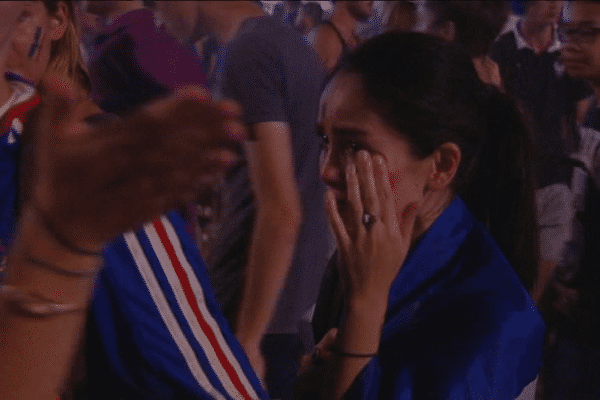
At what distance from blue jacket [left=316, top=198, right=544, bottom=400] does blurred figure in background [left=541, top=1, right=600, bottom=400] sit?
2.46 feet

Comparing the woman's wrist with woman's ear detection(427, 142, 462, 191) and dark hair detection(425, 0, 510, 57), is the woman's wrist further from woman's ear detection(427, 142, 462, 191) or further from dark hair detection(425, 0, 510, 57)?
dark hair detection(425, 0, 510, 57)

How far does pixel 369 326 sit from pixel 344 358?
0.06m

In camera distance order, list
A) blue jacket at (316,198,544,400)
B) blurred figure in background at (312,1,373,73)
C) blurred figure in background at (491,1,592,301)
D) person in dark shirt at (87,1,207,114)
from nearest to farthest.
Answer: blue jacket at (316,198,544,400), person in dark shirt at (87,1,207,114), blurred figure in background at (491,1,592,301), blurred figure in background at (312,1,373,73)

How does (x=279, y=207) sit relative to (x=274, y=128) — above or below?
below

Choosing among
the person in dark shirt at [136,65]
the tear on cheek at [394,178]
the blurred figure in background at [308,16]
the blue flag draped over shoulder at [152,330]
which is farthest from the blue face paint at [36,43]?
the blurred figure in background at [308,16]

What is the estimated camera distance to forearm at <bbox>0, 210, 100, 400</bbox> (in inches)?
22.1

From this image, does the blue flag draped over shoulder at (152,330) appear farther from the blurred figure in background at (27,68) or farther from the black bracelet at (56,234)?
the black bracelet at (56,234)

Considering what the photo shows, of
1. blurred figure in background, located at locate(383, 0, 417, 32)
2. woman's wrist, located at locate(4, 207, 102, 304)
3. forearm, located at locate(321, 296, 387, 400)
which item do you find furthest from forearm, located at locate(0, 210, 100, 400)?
blurred figure in background, located at locate(383, 0, 417, 32)

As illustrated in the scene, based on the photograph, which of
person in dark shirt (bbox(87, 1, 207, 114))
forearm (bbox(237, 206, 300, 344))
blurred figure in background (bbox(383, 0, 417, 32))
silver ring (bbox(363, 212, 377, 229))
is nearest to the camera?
silver ring (bbox(363, 212, 377, 229))

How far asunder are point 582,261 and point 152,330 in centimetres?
122

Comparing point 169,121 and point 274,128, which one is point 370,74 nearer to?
point 274,128

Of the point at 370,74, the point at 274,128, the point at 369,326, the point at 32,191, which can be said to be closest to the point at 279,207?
the point at 274,128

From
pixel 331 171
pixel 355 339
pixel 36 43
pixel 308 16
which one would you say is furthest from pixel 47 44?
pixel 308 16

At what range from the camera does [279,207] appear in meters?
1.56
